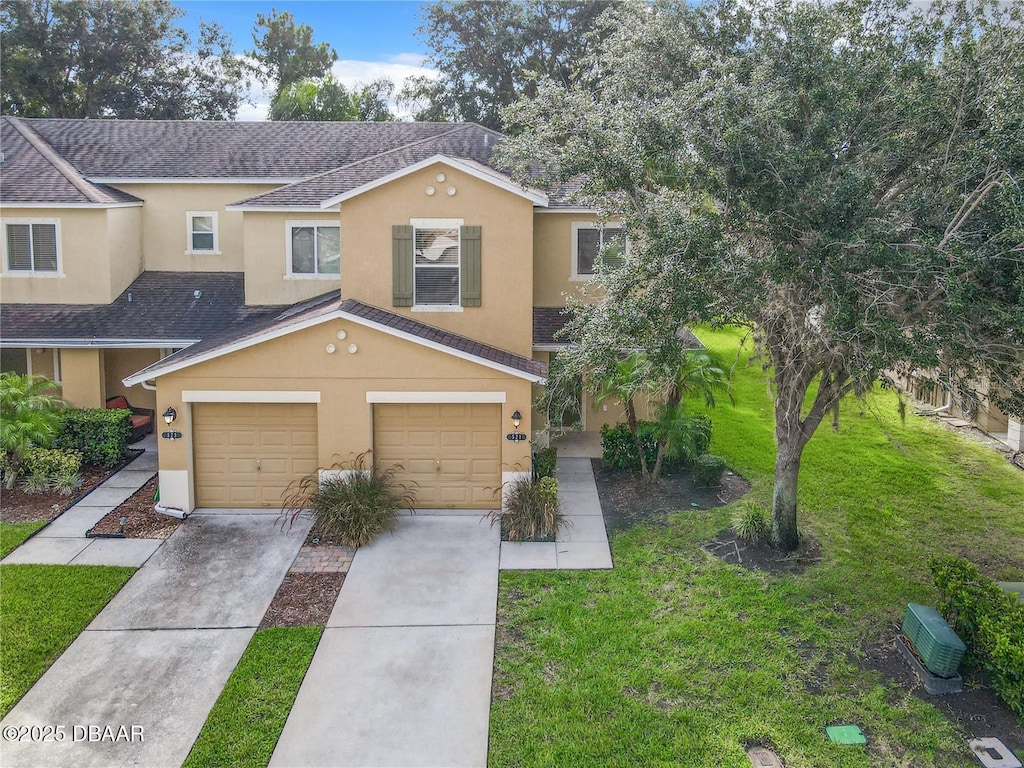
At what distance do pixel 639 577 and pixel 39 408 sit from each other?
12.2 meters

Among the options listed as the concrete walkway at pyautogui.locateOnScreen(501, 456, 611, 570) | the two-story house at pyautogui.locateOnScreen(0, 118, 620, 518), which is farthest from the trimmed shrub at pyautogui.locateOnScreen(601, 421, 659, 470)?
the two-story house at pyautogui.locateOnScreen(0, 118, 620, 518)

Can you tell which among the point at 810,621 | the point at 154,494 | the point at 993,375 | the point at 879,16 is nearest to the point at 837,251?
the point at 993,375

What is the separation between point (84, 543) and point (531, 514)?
25.0ft

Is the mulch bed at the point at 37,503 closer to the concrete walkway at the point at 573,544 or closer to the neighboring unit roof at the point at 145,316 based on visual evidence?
the neighboring unit roof at the point at 145,316

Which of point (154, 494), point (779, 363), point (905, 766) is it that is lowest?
point (905, 766)

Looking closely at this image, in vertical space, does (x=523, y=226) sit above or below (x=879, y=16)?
below

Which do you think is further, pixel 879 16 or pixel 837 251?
pixel 879 16

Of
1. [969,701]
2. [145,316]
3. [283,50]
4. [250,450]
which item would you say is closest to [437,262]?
[250,450]

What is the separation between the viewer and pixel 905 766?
28.6 ft

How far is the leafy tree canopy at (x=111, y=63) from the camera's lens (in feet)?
116

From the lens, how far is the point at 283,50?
43.2 metres

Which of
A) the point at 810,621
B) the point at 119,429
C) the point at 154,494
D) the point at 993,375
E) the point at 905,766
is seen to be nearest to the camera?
the point at 905,766

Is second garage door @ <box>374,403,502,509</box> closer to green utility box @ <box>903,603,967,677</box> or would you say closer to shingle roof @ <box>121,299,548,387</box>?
shingle roof @ <box>121,299,548,387</box>

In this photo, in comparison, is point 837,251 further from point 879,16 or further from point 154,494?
point 154,494
